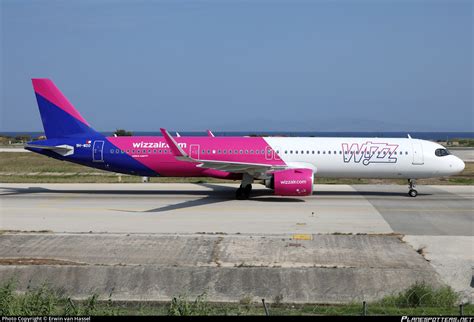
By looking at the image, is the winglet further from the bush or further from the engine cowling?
the bush

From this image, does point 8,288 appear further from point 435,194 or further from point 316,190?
point 435,194

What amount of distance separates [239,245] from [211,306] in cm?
424

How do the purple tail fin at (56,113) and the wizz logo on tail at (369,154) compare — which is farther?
the purple tail fin at (56,113)

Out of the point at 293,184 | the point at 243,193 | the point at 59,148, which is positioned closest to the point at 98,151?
the point at 59,148

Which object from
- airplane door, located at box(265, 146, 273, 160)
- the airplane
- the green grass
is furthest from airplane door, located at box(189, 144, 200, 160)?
the green grass

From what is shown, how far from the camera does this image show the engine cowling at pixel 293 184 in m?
24.0

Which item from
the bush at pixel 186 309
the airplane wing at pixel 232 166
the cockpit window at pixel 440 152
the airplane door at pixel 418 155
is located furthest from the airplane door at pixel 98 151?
the cockpit window at pixel 440 152

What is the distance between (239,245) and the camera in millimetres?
15828

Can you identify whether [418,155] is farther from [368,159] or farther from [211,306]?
[211,306]

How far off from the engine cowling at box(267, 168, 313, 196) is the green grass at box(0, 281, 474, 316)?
11.8 meters

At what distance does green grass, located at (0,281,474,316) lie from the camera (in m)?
9.99

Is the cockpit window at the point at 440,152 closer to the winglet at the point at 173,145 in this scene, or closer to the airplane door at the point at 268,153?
the airplane door at the point at 268,153

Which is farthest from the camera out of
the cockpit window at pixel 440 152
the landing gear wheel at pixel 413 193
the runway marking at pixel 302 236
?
the landing gear wheel at pixel 413 193

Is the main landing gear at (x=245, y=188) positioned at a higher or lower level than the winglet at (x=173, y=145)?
lower
